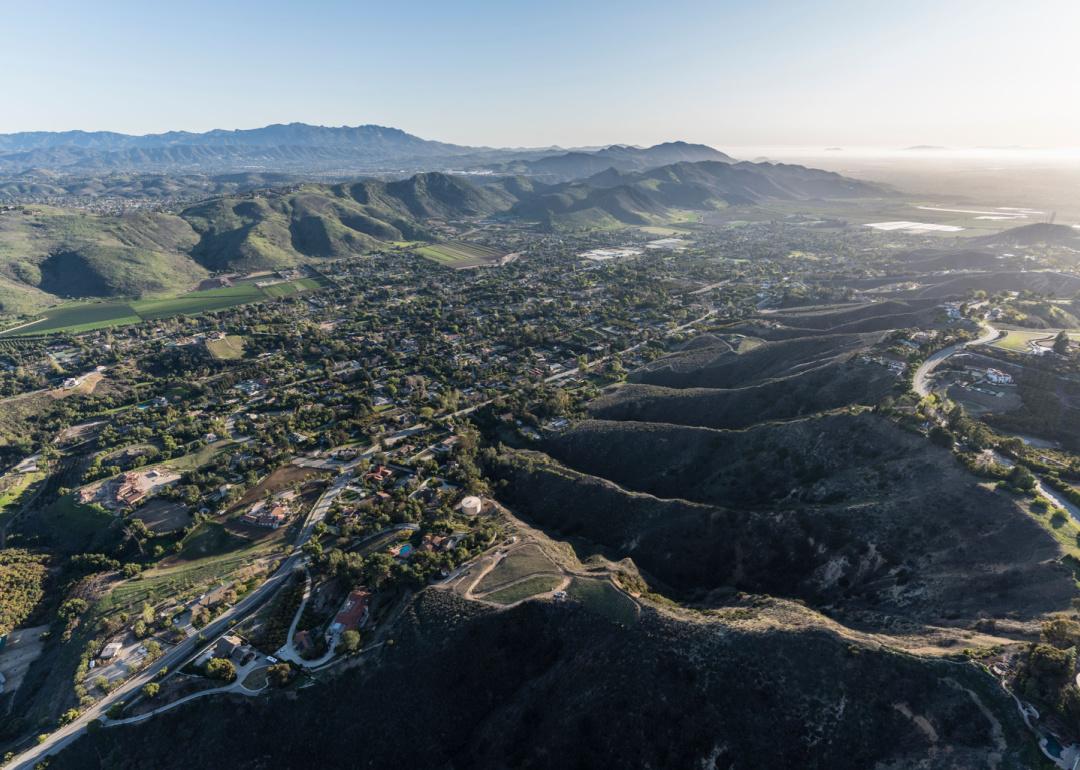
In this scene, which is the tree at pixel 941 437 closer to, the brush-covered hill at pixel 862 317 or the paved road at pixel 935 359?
the paved road at pixel 935 359

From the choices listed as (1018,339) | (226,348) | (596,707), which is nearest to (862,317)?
(1018,339)

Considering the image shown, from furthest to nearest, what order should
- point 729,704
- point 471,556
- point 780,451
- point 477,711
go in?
point 780,451 < point 471,556 < point 477,711 < point 729,704

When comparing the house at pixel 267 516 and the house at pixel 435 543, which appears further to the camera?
the house at pixel 267 516

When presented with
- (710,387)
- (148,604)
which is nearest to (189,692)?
(148,604)

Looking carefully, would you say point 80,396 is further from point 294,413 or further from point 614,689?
point 614,689

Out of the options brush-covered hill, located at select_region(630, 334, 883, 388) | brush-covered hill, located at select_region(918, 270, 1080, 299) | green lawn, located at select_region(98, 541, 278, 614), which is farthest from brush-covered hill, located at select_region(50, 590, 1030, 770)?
brush-covered hill, located at select_region(918, 270, 1080, 299)

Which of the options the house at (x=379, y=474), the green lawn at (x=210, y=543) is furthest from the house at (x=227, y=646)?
the house at (x=379, y=474)
